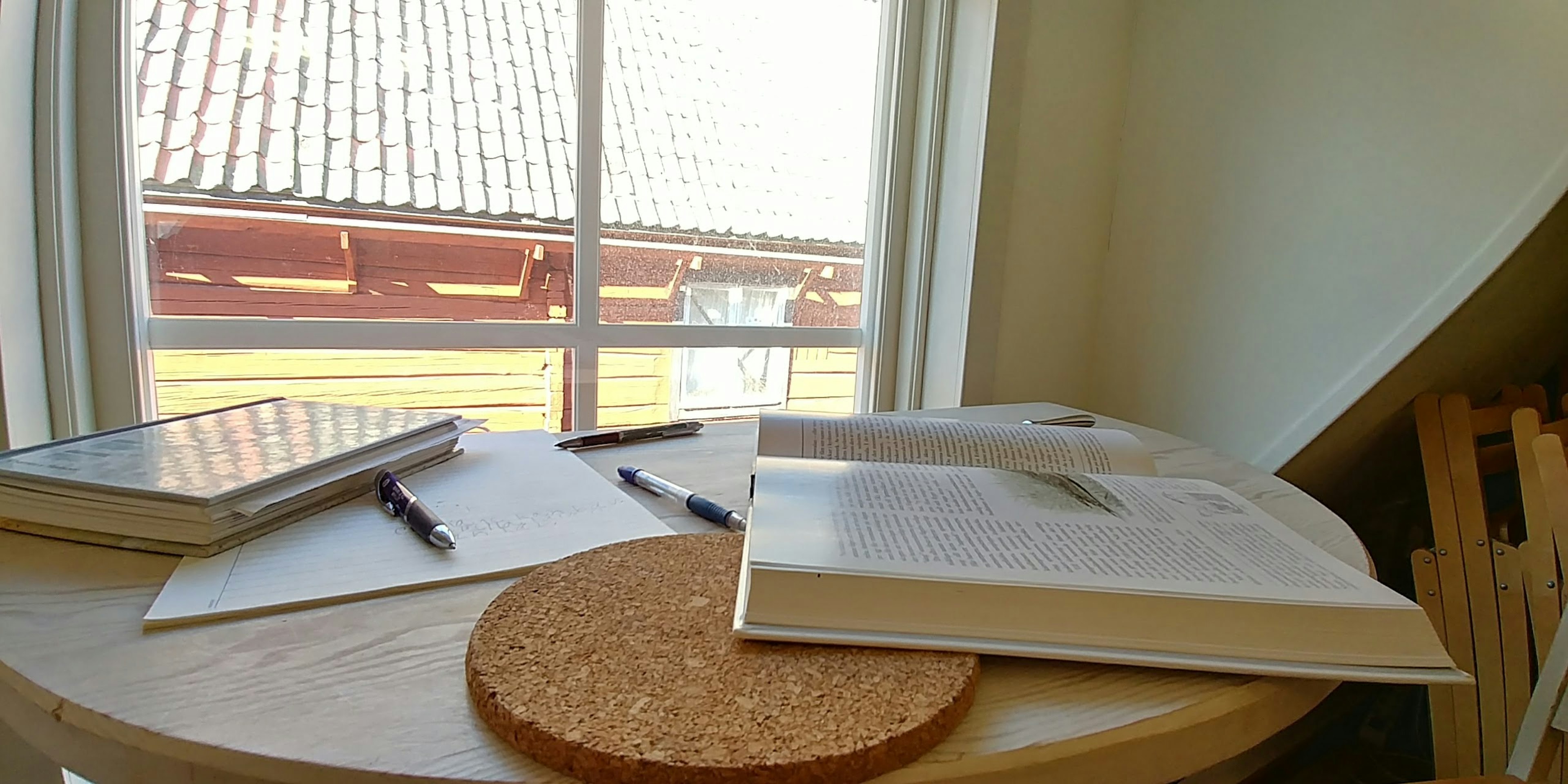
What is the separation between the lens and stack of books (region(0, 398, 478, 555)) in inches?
17.2

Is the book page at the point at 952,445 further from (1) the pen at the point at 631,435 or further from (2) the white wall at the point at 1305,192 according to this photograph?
(2) the white wall at the point at 1305,192

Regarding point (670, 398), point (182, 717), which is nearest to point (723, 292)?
point (670, 398)

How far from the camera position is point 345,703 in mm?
300

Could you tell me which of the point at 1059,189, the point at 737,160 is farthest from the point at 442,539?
the point at 1059,189

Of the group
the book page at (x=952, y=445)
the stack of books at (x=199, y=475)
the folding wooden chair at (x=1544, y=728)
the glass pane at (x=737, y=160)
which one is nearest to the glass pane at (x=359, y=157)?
the glass pane at (x=737, y=160)

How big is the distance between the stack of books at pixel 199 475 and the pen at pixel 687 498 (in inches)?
7.0

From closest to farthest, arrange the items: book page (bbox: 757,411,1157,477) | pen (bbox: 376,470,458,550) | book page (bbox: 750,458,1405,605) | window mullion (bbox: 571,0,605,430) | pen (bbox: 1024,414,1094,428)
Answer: book page (bbox: 750,458,1405,605) < pen (bbox: 376,470,458,550) < book page (bbox: 757,411,1157,477) < pen (bbox: 1024,414,1094,428) < window mullion (bbox: 571,0,605,430)

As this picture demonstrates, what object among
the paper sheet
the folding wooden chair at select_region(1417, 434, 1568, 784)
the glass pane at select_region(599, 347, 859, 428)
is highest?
the paper sheet

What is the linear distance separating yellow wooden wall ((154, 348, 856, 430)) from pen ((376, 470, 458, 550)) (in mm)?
505

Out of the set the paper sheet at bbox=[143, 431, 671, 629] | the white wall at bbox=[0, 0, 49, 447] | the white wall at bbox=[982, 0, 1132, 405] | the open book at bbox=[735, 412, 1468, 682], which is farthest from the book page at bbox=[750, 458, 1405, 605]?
the white wall at bbox=[982, 0, 1132, 405]

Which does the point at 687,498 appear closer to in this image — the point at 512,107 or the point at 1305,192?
the point at 512,107

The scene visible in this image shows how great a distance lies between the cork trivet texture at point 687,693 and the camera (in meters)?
0.26

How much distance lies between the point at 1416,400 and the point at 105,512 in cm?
148

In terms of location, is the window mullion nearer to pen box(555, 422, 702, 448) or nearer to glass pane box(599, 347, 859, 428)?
glass pane box(599, 347, 859, 428)
